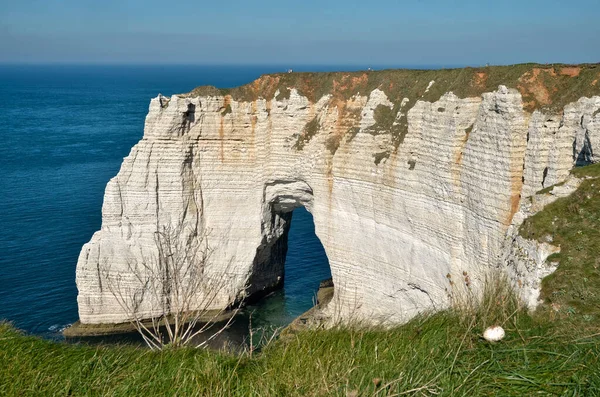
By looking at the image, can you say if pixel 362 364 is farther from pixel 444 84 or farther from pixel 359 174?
pixel 359 174

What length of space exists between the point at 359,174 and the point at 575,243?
12881 mm

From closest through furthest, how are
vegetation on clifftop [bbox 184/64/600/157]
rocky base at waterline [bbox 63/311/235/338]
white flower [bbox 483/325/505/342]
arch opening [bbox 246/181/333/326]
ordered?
white flower [bbox 483/325/505/342] → vegetation on clifftop [bbox 184/64/600/157] → rocky base at waterline [bbox 63/311/235/338] → arch opening [bbox 246/181/333/326]

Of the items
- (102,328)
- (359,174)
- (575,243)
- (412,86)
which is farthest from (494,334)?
(102,328)

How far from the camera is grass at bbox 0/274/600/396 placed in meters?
6.60

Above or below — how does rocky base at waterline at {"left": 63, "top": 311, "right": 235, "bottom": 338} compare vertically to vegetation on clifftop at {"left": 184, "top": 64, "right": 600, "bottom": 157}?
below

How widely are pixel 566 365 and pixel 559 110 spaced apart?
13636 millimetres

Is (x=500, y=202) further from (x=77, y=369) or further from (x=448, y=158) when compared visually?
(x=77, y=369)

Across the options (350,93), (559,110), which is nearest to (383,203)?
(350,93)

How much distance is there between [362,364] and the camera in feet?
24.1

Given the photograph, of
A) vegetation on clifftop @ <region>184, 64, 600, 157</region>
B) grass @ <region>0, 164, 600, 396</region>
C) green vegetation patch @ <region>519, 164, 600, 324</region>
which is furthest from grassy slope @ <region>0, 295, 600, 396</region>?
vegetation on clifftop @ <region>184, 64, 600, 157</region>

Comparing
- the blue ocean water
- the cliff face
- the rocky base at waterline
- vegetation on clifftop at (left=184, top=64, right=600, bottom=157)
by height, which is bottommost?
the rocky base at waterline

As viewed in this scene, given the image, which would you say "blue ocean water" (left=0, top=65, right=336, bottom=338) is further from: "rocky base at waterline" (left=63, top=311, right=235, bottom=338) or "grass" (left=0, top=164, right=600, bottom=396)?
"grass" (left=0, top=164, right=600, bottom=396)

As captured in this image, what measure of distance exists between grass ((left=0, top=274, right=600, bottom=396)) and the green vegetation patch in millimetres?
1983

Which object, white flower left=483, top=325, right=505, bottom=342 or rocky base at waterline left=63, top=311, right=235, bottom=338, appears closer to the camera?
white flower left=483, top=325, right=505, bottom=342
